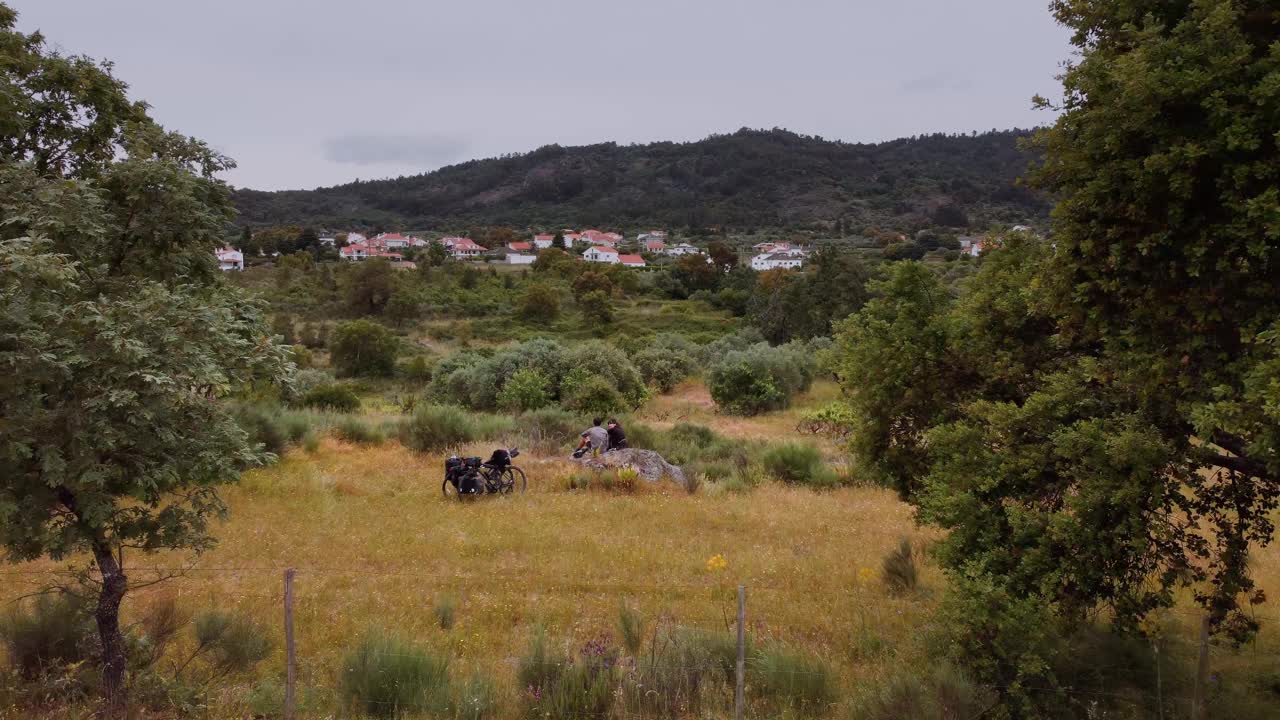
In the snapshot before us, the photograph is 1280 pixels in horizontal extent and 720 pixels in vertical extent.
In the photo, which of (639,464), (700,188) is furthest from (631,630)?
(700,188)

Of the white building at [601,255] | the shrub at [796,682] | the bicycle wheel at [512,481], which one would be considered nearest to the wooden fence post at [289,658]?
the shrub at [796,682]

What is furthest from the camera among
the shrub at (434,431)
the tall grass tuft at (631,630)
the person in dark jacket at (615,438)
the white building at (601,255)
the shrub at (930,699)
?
the white building at (601,255)

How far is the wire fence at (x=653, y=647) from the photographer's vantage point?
554 cm

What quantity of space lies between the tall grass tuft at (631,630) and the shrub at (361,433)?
11996 millimetres

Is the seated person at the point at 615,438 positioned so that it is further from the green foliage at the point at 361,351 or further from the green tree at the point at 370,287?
the green tree at the point at 370,287

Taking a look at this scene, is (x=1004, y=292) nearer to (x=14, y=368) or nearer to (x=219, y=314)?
(x=219, y=314)

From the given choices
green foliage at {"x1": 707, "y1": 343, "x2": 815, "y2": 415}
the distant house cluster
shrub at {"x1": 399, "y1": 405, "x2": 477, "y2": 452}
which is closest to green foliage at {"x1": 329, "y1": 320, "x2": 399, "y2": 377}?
green foliage at {"x1": 707, "y1": 343, "x2": 815, "y2": 415}

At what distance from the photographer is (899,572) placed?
29.1ft

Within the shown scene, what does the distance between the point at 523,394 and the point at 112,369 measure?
20.2m

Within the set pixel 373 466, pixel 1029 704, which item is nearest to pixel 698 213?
pixel 373 466

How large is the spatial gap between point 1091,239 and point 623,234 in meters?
134

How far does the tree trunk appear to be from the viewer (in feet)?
17.1

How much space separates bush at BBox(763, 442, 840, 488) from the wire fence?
658cm

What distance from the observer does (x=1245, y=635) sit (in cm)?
528
